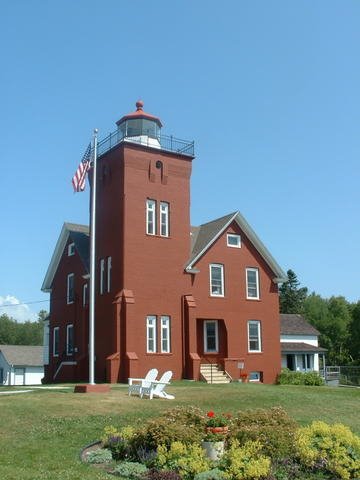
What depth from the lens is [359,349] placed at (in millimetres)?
74875

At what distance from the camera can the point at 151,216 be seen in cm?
3078

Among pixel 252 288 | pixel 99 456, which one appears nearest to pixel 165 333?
pixel 252 288

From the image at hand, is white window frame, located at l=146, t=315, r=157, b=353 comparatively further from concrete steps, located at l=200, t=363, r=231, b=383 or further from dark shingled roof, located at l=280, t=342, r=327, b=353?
dark shingled roof, located at l=280, t=342, r=327, b=353

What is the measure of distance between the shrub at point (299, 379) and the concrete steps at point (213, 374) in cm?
384

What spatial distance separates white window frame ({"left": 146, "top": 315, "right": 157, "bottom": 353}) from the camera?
29.5 metres

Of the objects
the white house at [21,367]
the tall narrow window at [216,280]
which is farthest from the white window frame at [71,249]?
the white house at [21,367]

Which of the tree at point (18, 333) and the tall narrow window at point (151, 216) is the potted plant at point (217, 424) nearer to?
the tall narrow window at point (151, 216)

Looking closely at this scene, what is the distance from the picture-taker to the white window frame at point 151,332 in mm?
29466

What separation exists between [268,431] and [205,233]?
77.6 ft

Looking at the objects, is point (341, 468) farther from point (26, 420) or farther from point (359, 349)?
point (359, 349)

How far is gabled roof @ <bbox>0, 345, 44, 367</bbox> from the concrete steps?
35.7 m

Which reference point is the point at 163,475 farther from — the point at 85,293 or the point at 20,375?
the point at 20,375

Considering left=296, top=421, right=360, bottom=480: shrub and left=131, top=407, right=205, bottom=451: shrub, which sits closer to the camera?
left=296, top=421, right=360, bottom=480: shrub

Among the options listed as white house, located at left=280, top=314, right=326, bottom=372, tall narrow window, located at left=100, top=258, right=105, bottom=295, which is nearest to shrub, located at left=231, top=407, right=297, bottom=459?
tall narrow window, located at left=100, top=258, right=105, bottom=295
